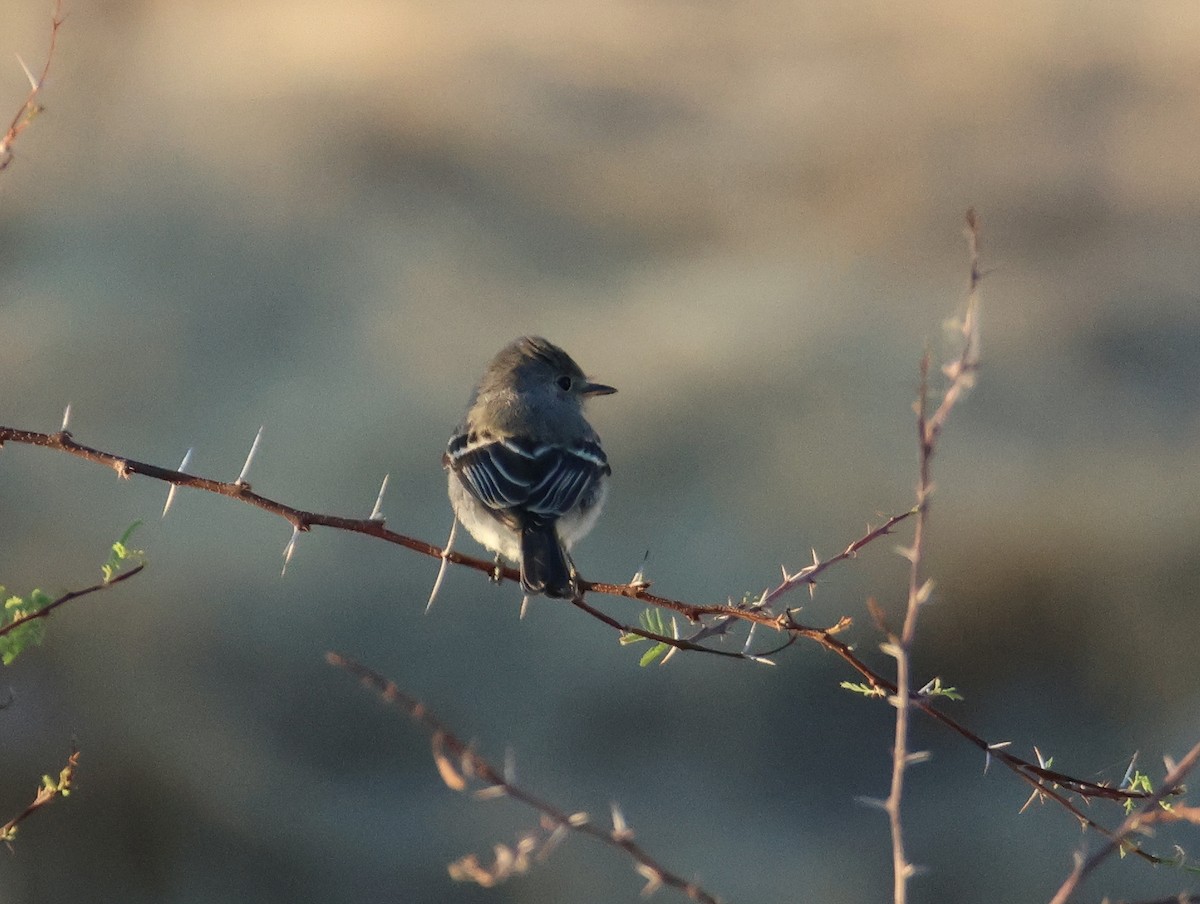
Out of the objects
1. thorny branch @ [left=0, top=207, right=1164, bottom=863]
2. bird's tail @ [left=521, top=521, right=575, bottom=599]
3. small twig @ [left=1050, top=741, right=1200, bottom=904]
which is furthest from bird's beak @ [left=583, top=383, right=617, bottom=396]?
small twig @ [left=1050, top=741, right=1200, bottom=904]

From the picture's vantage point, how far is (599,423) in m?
13.3

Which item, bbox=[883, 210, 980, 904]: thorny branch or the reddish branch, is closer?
bbox=[883, 210, 980, 904]: thorny branch

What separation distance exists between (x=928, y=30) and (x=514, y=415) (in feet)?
40.6

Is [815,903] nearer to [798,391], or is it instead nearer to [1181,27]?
[798,391]

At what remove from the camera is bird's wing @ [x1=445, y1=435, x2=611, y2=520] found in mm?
5805

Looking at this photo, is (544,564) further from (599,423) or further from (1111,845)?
(599,423)

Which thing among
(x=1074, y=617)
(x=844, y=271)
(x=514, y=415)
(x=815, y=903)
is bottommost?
(x=815, y=903)

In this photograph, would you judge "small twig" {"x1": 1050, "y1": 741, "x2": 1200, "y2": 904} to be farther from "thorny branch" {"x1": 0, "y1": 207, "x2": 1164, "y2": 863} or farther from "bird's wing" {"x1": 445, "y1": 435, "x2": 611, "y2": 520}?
"bird's wing" {"x1": 445, "y1": 435, "x2": 611, "y2": 520}

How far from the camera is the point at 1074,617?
11969mm

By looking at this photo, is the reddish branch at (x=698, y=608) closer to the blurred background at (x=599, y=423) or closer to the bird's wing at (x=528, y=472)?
the bird's wing at (x=528, y=472)

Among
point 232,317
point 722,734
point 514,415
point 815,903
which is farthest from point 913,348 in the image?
point 514,415

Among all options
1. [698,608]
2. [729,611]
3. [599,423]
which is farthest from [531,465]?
[599,423]

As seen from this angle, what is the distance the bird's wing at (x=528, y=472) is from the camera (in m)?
5.80

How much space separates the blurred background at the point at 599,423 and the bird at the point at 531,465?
2.05 meters
